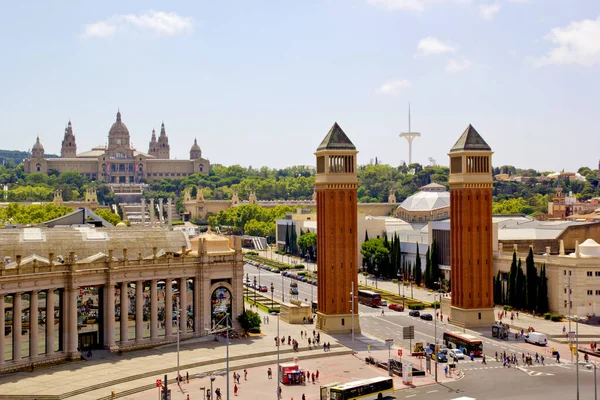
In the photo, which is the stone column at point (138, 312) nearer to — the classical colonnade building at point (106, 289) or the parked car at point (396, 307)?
the classical colonnade building at point (106, 289)

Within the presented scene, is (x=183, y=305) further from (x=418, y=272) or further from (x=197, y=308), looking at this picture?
(x=418, y=272)

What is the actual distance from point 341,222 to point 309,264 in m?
83.6

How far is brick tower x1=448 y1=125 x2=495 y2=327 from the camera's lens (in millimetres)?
107750

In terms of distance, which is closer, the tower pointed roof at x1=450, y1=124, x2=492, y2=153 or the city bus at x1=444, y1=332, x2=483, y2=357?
the city bus at x1=444, y1=332, x2=483, y2=357

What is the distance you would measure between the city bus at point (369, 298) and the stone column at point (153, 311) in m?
42.5

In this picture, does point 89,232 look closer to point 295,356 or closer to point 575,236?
point 295,356

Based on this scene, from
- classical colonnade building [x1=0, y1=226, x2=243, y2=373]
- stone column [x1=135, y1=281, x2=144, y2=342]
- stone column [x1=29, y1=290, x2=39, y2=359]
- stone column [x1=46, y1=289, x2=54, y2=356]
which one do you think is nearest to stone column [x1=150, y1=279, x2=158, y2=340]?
classical colonnade building [x1=0, y1=226, x2=243, y2=373]

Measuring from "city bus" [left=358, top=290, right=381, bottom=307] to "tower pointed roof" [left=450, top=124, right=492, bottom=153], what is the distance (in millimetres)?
26555

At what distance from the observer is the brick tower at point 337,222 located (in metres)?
104

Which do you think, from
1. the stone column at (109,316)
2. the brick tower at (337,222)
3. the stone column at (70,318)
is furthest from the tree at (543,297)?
the stone column at (70,318)

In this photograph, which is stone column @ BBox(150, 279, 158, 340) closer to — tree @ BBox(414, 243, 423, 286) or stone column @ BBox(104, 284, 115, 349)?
stone column @ BBox(104, 284, 115, 349)

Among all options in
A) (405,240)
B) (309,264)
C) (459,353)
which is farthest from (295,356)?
(309,264)

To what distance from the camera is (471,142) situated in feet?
356

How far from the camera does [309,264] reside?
187 meters
